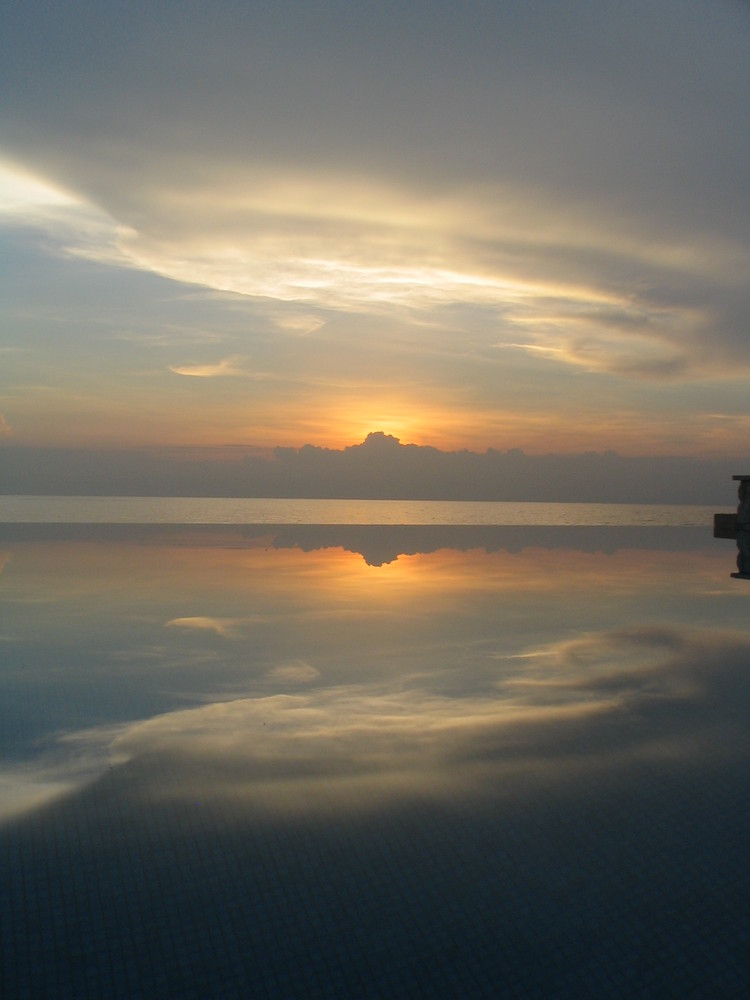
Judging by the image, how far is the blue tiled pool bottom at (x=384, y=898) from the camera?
430cm

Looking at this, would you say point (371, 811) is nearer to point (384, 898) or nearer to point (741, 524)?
point (384, 898)

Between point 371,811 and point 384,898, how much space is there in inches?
42.9

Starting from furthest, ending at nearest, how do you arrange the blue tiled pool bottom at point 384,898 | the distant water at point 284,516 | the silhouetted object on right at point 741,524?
1. the distant water at point 284,516
2. the silhouetted object on right at point 741,524
3. the blue tiled pool bottom at point 384,898

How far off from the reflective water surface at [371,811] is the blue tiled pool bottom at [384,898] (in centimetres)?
2

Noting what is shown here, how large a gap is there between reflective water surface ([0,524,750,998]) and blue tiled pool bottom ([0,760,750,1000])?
17 mm

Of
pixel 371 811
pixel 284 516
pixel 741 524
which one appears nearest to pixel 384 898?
pixel 371 811

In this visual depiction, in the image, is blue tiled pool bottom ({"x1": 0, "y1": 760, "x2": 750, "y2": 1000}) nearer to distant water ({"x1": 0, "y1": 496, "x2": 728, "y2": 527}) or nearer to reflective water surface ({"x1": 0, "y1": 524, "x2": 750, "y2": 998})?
reflective water surface ({"x1": 0, "y1": 524, "x2": 750, "y2": 998})

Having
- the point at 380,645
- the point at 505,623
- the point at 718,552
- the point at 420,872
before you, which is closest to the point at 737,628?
the point at 505,623

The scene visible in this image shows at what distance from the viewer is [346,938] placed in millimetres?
4621

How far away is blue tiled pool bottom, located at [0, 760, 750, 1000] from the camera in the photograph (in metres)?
4.30

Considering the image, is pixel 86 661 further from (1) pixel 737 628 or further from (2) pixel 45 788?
(1) pixel 737 628

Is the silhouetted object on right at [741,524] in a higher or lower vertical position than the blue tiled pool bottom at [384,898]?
higher

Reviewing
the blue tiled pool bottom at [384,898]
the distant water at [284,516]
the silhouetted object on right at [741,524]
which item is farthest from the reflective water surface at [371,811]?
the distant water at [284,516]

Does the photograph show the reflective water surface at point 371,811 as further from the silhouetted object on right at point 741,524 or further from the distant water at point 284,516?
the distant water at point 284,516
